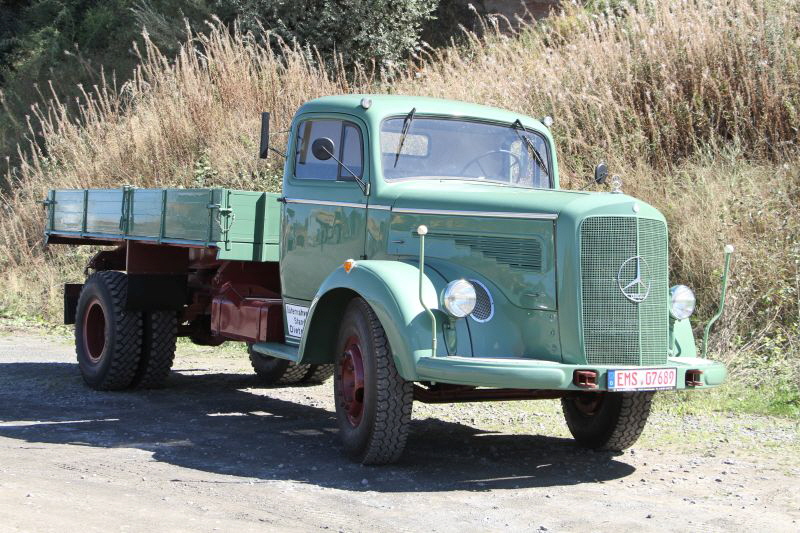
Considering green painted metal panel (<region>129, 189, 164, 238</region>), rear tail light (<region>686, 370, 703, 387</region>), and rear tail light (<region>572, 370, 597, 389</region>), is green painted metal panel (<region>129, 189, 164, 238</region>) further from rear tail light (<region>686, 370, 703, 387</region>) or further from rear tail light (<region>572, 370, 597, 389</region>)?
rear tail light (<region>686, 370, 703, 387</region>)

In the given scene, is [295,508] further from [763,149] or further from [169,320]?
[763,149]

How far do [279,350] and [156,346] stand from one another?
2.13 meters

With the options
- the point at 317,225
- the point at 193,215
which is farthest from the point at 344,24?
the point at 317,225

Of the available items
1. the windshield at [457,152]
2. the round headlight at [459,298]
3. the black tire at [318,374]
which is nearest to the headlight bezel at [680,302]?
the round headlight at [459,298]

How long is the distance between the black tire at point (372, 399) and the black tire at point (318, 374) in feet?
10.7

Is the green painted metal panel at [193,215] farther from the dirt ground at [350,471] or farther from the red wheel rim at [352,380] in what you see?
the red wheel rim at [352,380]

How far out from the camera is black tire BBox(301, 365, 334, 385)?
33.3 feet

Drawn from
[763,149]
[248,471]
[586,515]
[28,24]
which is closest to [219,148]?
[763,149]

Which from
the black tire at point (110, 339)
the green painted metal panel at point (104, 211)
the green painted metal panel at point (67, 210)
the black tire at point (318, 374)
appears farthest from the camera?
the green painted metal panel at point (67, 210)

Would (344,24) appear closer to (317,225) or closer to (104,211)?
(104,211)

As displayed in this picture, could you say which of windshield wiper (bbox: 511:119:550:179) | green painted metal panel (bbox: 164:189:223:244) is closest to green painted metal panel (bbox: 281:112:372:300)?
green painted metal panel (bbox: 164:189:223:244)

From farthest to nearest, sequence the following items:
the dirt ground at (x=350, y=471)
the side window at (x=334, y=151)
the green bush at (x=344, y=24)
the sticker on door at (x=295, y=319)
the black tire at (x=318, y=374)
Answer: the green bush at (x=344, y=24) < the black tire at (x=318, y=374) < the sticker on door at (x=295, y=319) < the side window at (x=334, y=151) < the dirt ground at (x=350, y=471)

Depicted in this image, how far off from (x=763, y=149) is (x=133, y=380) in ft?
22.6

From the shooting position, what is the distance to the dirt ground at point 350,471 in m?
5.39
